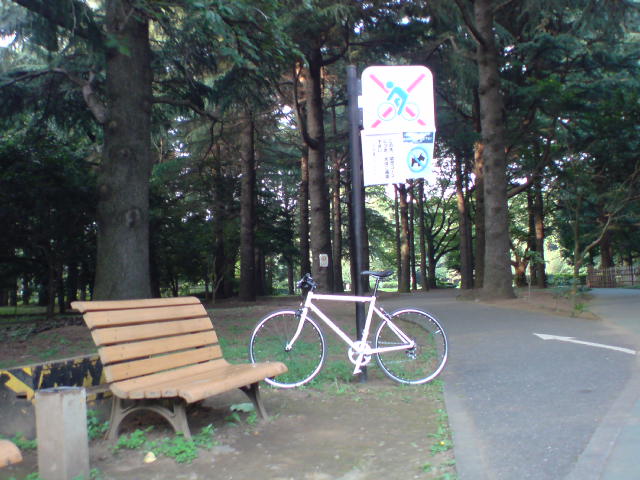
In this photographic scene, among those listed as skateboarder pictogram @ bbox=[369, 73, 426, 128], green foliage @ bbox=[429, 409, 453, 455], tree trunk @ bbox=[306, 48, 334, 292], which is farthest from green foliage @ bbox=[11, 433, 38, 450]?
tree trunk @ bbox=[306, 48, 334, 292]

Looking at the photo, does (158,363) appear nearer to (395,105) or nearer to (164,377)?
(164,377)

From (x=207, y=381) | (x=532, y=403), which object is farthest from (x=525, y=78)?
(x=207, y=381)

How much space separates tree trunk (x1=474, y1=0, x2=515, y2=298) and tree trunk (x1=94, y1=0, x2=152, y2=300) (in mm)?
10746

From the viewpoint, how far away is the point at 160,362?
16.1 feet

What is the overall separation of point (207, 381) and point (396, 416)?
1652 millimetres

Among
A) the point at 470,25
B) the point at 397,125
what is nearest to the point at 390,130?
the point at 397,125

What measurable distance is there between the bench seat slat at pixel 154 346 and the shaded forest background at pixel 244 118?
4559mm

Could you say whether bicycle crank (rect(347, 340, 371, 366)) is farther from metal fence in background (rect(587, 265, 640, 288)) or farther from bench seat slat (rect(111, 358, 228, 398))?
metal fence in background (rect(587, 265, 640, 288))

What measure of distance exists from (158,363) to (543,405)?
323 centimetres

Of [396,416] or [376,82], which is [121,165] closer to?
[376,82]

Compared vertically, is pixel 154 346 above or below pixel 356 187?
below

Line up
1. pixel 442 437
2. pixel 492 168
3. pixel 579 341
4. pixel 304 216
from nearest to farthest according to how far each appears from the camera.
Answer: pixel 442 437 < pixel 579 341 < pixel 492 168 < pixel 304 216

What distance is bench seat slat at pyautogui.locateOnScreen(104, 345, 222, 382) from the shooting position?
4.46 m

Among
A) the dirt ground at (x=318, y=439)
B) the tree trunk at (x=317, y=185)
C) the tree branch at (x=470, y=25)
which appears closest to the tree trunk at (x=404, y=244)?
the tree trunk at (x=317, y=185)
